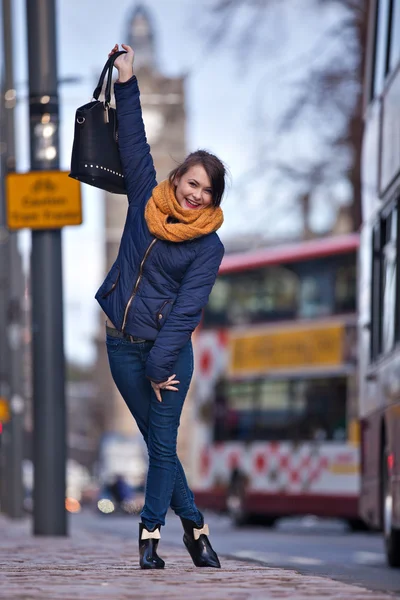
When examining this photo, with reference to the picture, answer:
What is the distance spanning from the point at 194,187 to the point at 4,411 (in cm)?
2082

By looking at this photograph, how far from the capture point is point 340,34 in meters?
23.3

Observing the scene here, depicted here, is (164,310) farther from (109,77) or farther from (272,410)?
(272,410)

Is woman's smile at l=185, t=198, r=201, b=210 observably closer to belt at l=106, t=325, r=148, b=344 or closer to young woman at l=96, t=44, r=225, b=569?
young woman at l=96, t=44, r=225, b=569

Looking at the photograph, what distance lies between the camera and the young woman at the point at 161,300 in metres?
6.45

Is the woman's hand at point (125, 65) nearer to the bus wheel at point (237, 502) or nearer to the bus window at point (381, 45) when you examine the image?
the bus window at point (381, 45)

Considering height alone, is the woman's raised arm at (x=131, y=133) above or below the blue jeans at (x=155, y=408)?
above

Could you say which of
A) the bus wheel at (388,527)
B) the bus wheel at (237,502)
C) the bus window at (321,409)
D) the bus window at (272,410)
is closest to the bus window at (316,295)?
the bus window at (321,409)

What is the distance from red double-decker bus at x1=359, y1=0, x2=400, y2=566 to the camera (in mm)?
10531

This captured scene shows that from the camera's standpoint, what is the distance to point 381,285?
11.7 m

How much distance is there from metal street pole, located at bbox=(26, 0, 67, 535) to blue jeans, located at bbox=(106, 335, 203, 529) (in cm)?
512

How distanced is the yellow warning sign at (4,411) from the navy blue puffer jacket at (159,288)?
18797 millimetres

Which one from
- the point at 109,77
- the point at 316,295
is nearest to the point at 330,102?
the point at 316,295

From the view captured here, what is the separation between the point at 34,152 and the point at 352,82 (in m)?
12.3

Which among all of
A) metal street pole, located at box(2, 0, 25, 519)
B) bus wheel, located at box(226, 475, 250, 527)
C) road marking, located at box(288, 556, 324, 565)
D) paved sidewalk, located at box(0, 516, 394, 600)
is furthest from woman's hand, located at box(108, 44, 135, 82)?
bus wheel, located at box(226, 475, 250, 527)
